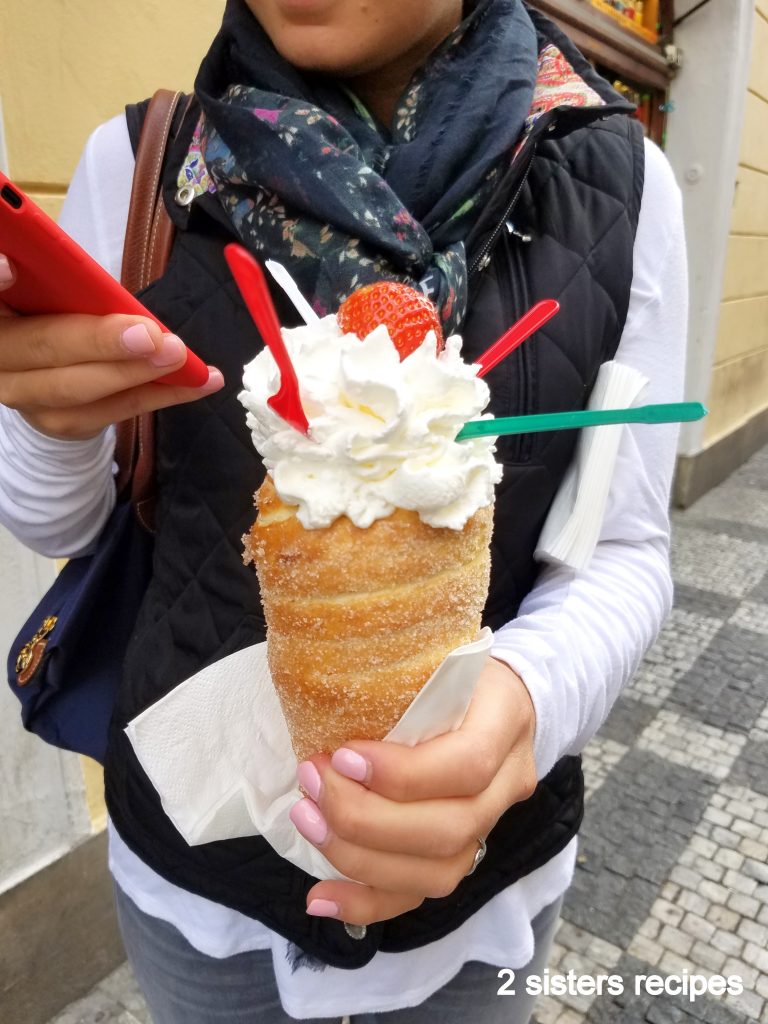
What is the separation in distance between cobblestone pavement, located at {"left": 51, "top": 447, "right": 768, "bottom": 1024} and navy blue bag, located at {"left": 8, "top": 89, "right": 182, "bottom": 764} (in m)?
1.44

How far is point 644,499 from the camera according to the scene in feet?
3.53

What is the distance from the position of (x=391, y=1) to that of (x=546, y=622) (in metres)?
0.77

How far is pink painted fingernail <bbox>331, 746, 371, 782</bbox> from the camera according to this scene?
73 centimetres

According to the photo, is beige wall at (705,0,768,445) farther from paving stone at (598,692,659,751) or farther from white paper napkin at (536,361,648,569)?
white paper napkin at (536,361,648,569)

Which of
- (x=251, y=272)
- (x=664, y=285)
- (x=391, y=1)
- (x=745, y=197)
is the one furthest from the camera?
(x=745, y=197)

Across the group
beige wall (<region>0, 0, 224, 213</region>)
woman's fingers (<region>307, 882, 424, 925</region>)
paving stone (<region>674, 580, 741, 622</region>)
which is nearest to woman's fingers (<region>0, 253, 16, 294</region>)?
woman's fingers (<region>307, 882, 424, 925</region>)

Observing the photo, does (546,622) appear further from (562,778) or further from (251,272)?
(251,272)

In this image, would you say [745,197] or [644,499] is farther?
[745,197]

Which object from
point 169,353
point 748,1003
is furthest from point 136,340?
point 748,1003

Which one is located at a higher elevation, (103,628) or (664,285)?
(664,285)

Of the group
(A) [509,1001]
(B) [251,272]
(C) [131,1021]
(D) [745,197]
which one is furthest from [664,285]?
(D) [745,197]

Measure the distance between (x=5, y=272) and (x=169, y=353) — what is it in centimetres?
15

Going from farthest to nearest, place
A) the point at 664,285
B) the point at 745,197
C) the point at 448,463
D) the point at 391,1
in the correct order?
the point at 745,197
the point at 664,285
the point at 391,1
the point at 448,463

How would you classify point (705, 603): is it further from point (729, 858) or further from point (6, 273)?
point (6, 273)
